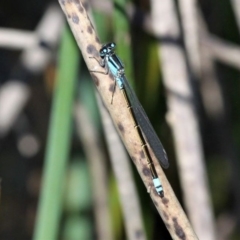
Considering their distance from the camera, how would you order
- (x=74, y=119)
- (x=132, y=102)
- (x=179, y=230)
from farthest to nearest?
(x=74, y=119), (x=132, y=102), (x=179, y=230)

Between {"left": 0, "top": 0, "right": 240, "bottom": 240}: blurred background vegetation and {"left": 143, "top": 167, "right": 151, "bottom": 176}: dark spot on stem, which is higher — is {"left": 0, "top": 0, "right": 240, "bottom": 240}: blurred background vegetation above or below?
above

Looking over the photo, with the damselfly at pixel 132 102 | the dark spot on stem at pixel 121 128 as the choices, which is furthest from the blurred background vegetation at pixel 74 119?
the dark spot on stem at pixel 121 128

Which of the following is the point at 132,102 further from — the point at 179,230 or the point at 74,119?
the point at 74,119

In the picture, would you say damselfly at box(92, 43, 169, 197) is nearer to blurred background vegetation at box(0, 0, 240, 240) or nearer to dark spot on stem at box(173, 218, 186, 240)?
blurred background vegetation at box(0, 0, 240, 240)

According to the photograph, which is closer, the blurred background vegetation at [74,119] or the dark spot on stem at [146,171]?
the dark spot on stem at [146,171]

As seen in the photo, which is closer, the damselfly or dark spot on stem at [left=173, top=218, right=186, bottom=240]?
dark spot on stem at [left=173, top=218, right=186, bottom=240]

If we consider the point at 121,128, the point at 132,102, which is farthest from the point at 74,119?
the point at 121,128

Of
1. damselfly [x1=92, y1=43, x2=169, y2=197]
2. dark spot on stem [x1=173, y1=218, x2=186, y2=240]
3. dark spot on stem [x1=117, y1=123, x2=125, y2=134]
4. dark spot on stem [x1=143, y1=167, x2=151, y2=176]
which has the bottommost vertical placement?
dark spot on stem [x1=173, y1=218, x2=186, y2=240]

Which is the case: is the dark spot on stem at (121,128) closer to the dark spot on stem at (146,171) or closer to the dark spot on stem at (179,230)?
the dark spot on stem at (146,171)

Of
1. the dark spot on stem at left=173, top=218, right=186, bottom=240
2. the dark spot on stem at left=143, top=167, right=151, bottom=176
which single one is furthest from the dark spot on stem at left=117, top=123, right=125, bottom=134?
the dark spot on stem at left=173, top=218, right=186, bottom=240

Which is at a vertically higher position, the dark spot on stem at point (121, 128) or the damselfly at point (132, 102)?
the damselfly at point (132, 102)
